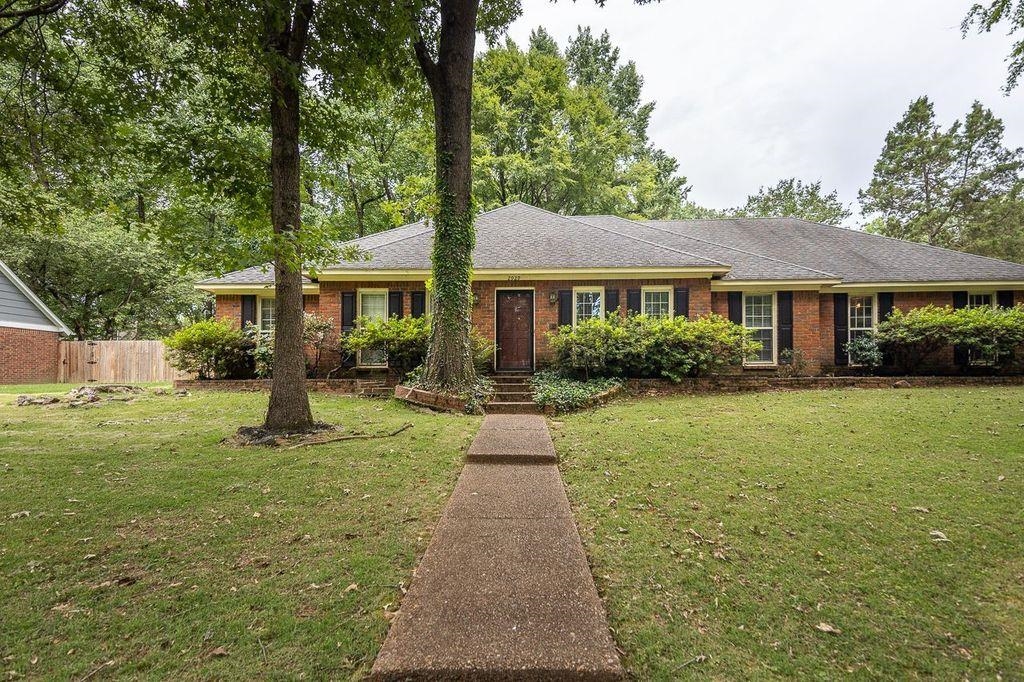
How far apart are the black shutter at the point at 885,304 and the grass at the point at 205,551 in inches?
530

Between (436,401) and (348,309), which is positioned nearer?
(436,401)

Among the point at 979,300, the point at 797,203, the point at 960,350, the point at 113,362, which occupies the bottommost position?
the point at 113,362

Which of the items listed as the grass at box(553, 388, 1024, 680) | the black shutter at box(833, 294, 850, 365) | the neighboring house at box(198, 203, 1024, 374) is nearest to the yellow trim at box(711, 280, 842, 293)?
the neighboring house at box(198, 203, 1024, 374)

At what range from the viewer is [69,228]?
54.7ft

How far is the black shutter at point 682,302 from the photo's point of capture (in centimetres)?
1102

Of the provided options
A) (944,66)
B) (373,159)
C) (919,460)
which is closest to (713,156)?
(944,66)

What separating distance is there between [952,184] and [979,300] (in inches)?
688

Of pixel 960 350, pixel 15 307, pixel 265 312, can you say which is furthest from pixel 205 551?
pixel 15 307

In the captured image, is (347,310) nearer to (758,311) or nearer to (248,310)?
(248,310)

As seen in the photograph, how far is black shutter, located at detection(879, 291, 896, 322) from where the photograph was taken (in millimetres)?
12125

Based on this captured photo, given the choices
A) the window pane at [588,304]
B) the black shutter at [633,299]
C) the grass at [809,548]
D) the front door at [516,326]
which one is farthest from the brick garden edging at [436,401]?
the black shutter at [633,299]

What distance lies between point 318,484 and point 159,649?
2.07m

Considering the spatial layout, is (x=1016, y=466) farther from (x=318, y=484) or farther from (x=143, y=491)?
(x=143, y=491)

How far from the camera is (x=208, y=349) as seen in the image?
10102 millimetres
